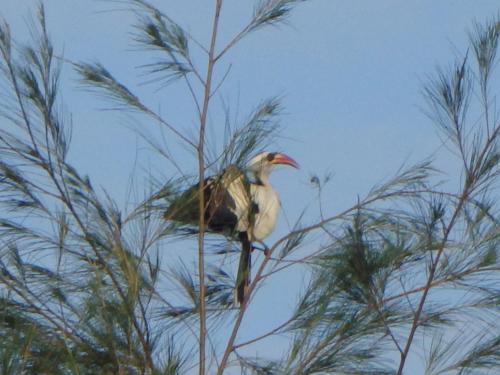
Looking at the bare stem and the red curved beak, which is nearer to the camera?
the bare stem

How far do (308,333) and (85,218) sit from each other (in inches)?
28.2

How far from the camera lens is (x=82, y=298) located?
3.87 metres

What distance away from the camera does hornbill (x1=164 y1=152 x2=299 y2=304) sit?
4086 millimetres

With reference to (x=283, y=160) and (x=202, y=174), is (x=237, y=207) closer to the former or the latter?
(x=202, y=174)

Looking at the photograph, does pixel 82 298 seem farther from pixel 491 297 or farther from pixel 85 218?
Answer: pixel 491 297

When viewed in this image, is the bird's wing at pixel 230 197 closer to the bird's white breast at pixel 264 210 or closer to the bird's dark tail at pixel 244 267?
the bird's white breast at pixel 264 210

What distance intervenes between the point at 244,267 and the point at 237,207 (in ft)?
1.05

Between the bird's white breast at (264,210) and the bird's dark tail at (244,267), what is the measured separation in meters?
0.05

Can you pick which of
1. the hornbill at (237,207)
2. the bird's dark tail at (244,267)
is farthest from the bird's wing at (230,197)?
the bird's dark tail at (244,267)

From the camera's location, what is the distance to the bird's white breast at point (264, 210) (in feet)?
14.4

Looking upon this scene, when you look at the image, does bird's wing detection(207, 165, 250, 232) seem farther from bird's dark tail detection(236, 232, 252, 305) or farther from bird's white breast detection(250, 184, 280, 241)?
bird's dark tail detection(236, 232, 252, 305)

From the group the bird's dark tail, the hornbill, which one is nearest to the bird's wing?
the hornbill

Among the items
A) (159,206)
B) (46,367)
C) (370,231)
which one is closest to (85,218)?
(159,206)

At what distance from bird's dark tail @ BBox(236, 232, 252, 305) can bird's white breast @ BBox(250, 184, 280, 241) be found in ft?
0.15
